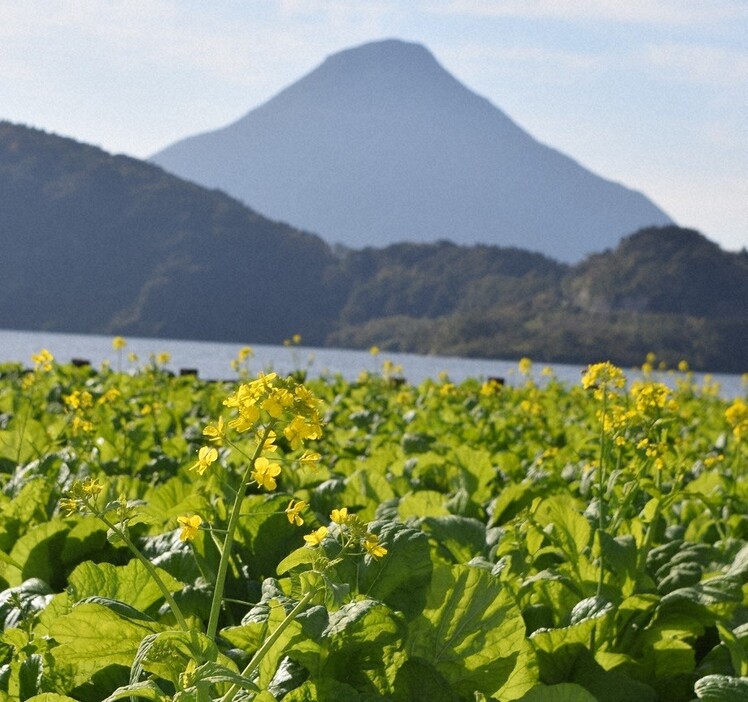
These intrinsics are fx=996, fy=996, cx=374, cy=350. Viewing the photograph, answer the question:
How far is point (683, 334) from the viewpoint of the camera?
3873 inches

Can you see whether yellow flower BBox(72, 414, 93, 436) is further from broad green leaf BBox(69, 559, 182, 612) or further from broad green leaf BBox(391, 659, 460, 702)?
broad green leaf BBox(391, 659, 460, 702)

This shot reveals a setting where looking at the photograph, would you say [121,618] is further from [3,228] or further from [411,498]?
[3,228]

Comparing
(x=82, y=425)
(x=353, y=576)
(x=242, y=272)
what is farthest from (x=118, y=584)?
(x=242, y=272)

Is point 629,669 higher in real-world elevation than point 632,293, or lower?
lower

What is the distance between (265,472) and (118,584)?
0.61 meters

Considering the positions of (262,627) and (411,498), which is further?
(411,498)

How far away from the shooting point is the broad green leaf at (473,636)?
163 cm

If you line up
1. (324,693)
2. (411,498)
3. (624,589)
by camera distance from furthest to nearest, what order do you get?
1. (411,498)
2. (624,589)
3. (324,693)

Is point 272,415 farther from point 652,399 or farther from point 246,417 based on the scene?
point 652,399

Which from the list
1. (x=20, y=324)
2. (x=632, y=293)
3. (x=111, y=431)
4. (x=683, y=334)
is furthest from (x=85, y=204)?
(x=111, y=431)

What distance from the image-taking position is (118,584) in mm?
1769

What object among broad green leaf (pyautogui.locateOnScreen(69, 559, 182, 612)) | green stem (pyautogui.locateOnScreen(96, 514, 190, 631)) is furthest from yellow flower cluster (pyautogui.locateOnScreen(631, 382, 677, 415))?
green stem (pyautogui.locateOnScreen(96, 514, 190, 631))

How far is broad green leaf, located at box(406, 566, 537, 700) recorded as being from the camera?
1.63m

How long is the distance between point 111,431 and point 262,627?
103 inches
